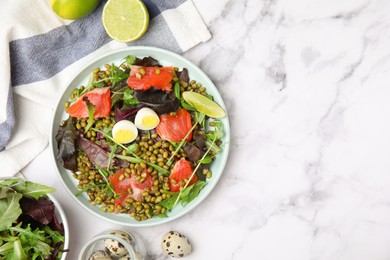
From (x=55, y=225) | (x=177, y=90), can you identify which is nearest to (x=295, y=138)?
(x=177, y=90)

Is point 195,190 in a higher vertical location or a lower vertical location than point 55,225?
lower

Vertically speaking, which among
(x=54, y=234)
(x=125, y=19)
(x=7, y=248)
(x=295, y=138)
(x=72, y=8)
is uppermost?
(x=72, y=8)

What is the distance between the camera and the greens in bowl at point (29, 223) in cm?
136

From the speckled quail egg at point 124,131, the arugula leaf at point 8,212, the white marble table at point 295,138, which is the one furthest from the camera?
the white marble table at point 295,138

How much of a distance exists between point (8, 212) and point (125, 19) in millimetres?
636

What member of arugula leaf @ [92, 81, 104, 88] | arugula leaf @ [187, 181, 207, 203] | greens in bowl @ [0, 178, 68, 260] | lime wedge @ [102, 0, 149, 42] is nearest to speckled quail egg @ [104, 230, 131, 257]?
greens in bowl @ [0, 178, 68, 260]

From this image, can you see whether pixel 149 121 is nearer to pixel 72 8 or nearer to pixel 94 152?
pixel 94 152

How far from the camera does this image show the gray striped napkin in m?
1.54

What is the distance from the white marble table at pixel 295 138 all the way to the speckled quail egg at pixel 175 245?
0.18 ft

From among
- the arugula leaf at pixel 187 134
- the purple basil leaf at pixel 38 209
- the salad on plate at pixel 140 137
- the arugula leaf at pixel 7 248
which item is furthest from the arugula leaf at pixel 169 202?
the arugula leaf at pixel 7 248

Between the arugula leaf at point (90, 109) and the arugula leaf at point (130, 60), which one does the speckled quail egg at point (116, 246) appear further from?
the arugula leaf at point (130, 60)

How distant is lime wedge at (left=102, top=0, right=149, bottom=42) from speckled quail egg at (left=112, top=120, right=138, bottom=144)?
0.83 feet

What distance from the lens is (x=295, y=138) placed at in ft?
5.19

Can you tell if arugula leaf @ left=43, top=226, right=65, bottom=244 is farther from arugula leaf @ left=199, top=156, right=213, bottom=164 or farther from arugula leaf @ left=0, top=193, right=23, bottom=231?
arugula leaf @ left=199, top=156, right=213, bottom=164
